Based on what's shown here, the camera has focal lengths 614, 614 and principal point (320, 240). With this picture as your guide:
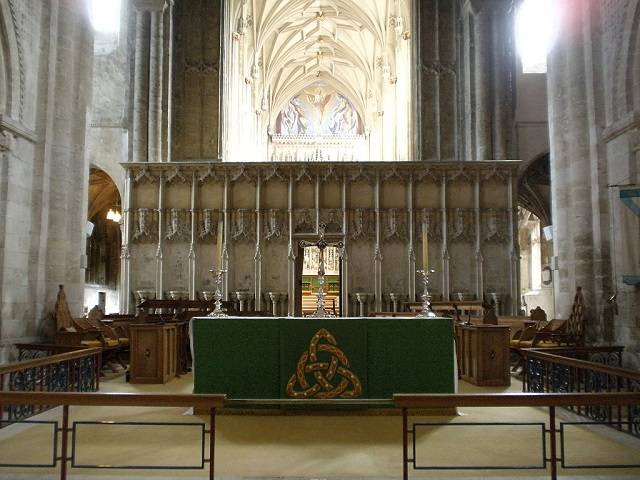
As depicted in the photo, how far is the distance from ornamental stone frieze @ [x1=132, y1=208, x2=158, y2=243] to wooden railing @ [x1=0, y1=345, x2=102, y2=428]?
815 centimetres

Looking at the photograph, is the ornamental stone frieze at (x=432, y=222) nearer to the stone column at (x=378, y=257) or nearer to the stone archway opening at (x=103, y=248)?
the stone column at (x=378, y=257)

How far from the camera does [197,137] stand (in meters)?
20.9

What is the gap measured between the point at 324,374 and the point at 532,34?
65.5ft

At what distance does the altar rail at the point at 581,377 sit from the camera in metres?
6.27

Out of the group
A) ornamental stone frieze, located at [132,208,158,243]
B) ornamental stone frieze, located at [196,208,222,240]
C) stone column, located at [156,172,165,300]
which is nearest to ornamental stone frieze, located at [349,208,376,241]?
ornamental stone frieze, located at [196,208,222,240]

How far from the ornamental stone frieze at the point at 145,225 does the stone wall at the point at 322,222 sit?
0.03m

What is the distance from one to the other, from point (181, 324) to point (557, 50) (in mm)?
8558

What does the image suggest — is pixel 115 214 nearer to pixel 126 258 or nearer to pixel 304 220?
pixel 126 258

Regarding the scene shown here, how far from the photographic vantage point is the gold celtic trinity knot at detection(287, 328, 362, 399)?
6.41 meters

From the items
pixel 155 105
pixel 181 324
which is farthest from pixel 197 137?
pixel 181 324

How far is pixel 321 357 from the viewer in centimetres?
646

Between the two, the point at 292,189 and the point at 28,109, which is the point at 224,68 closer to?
the point at 292,189

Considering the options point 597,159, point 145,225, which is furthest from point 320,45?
point 597,159

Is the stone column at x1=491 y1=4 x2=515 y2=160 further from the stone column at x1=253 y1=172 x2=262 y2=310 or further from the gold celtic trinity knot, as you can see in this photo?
the gold celtic trinity knot
